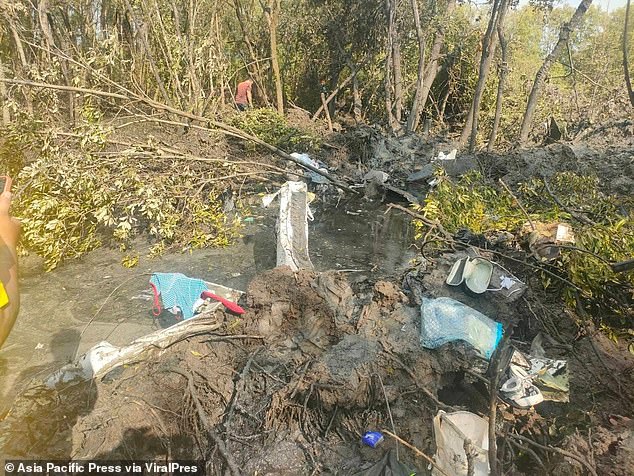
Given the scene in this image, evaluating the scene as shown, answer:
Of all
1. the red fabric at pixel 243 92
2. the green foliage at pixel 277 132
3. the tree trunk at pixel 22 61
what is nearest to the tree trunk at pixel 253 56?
the red fabric at pixel 243 92

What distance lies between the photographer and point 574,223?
4.13 meters

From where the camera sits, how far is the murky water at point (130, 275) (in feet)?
12.2

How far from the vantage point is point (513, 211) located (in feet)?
15.0

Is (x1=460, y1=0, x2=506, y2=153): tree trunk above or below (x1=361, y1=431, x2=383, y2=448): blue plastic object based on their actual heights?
above

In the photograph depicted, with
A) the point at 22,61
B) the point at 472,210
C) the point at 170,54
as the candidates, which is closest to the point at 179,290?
the point at 472,210

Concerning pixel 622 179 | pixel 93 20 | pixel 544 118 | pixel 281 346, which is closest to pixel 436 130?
pixel 544 118

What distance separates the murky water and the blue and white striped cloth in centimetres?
38

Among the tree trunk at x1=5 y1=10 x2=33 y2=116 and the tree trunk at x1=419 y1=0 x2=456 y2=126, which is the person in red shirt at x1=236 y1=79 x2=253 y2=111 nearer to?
the tree trunk at x1=419 y1=0 x2=456 y2=126

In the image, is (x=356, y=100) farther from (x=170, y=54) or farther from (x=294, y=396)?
(x=294, y=396)

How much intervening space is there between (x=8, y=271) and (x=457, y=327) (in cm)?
247

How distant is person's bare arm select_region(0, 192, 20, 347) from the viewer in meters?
1.47

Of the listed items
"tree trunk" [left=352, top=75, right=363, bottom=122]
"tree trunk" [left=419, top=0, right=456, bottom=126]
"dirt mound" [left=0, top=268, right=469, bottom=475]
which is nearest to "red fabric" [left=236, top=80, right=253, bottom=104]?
"tree trunk" [left=352, top=75, right=363, bottom=122]

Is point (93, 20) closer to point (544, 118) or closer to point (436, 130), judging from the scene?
point (436, 130)

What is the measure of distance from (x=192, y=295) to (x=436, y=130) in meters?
8.39
